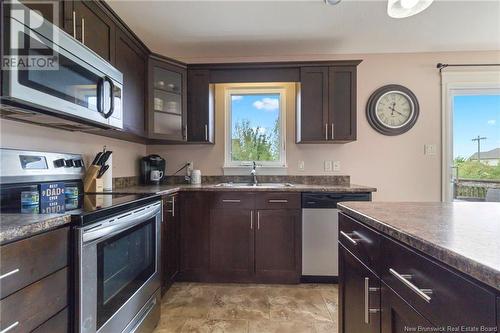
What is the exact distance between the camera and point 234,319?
6.32 ft

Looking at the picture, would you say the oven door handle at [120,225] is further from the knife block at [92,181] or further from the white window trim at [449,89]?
the white window trim at [449,89]

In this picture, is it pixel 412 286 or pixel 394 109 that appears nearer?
pixel 412 286

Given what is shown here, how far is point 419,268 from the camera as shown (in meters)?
0.70

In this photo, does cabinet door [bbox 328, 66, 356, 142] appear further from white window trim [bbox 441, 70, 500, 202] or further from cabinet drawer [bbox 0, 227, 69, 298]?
cabinet drawer [bbox 0, 227, 69, 298]

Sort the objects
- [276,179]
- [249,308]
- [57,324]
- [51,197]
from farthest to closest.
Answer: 1. [276,179]
2. [249,308]
3. [51,197]
4. [57,324]

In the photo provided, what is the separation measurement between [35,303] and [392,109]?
340 centimetres

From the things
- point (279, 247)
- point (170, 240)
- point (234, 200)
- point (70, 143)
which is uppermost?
point (70, 143)

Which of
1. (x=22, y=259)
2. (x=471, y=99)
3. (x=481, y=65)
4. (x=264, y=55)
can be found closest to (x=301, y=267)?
(x=22, y=259)

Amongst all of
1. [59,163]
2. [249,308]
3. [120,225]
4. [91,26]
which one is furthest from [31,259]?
[249,308]

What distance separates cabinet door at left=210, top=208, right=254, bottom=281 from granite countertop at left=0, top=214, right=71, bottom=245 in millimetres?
1573

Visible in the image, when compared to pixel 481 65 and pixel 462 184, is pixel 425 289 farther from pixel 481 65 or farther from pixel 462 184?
pixel 481 65

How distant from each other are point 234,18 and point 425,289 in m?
2.42

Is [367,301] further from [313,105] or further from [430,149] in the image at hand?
[430,149]

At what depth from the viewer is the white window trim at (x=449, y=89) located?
117 inches
